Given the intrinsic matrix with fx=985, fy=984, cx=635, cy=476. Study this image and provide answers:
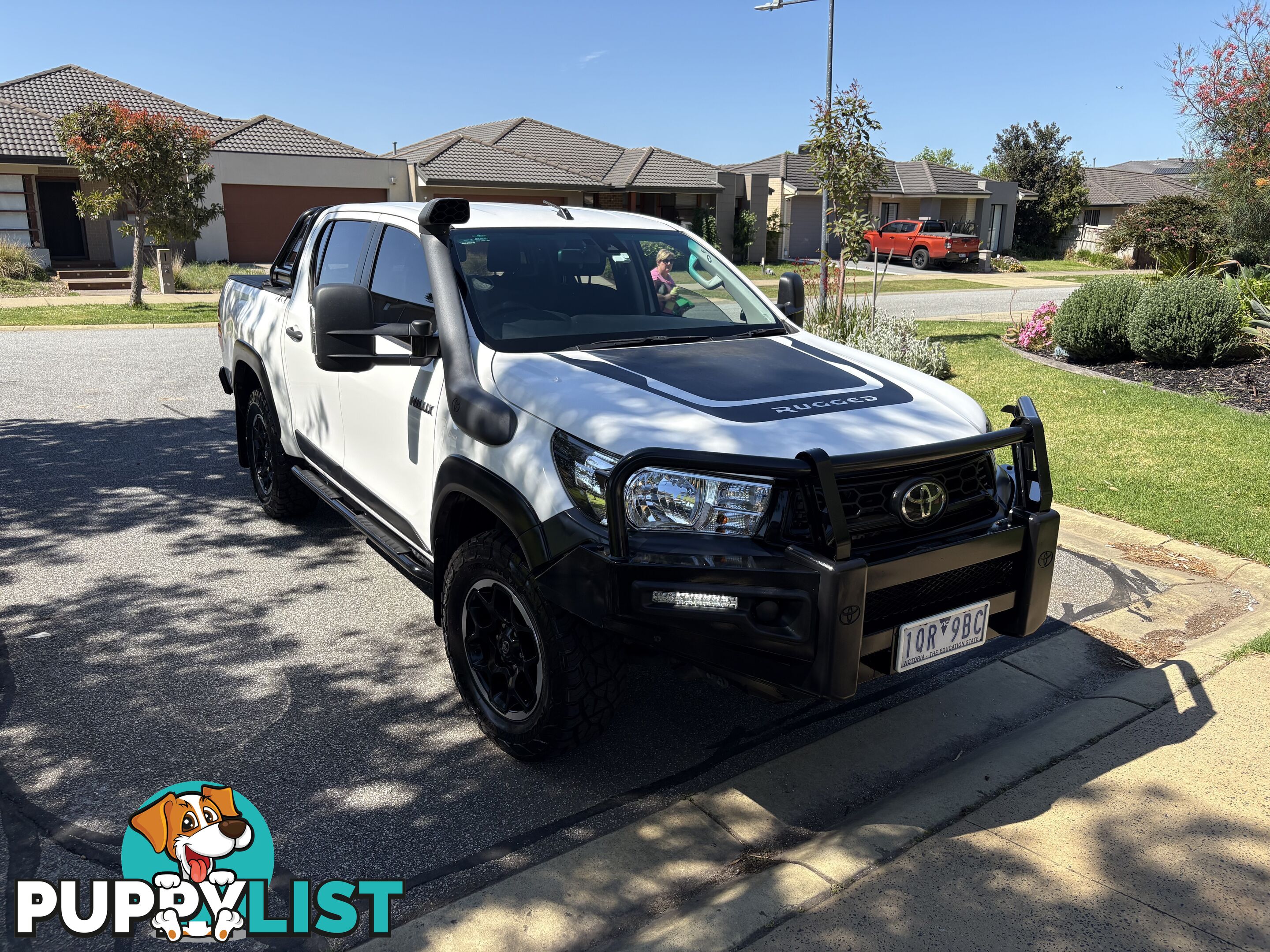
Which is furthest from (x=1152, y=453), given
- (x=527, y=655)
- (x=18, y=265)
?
(x=18, y=265)

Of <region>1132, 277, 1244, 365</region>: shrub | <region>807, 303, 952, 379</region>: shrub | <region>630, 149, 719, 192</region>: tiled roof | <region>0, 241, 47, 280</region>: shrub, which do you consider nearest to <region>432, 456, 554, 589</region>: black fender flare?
<region>807, 303, 952, 379</region>: shrub

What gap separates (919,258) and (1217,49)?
21.9 m

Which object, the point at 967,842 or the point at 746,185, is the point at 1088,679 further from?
the point at 746,185

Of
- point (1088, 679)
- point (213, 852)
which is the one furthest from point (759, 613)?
point (1088, 679)

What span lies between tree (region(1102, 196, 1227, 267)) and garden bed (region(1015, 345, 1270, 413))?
300 inches

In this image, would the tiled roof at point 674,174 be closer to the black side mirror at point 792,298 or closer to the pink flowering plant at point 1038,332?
the pink flowering plant at point 1038,332

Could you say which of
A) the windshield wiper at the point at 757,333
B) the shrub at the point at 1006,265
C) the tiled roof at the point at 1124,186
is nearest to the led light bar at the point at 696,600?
the windshield wiper at the point at 757,333

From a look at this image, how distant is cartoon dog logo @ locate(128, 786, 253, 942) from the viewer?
297 centimetres

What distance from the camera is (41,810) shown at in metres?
3.24

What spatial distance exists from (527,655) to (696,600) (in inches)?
32.7

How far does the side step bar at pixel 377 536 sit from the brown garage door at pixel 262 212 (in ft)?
87.1

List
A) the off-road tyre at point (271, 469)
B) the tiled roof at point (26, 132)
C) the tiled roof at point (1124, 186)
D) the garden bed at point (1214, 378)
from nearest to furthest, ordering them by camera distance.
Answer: the off-road tyre at point (271, 469), the garden bed at point (1214, 378), the tiled roof at point (26, 132), the tiled roof at point (1124, 186)

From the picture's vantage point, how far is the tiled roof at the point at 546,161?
3231 cm

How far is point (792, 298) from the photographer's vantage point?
5.08 metres
